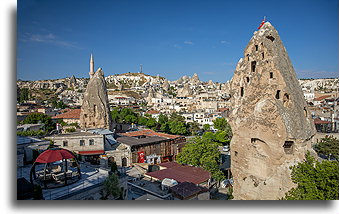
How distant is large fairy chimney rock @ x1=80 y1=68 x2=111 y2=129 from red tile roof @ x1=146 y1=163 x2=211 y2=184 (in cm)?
945

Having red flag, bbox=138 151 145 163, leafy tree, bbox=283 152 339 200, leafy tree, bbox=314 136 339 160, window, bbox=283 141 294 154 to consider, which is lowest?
red flag, bbox=138 151 145 163

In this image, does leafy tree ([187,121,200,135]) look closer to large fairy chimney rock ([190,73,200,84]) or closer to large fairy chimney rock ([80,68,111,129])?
large fairy chimney rock ([80,68,111,129])

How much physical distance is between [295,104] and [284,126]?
711 millimetres

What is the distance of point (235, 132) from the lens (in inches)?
303

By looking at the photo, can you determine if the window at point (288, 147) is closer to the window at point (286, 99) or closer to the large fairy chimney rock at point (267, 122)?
the large fairy chimney rock at point (267, 122)

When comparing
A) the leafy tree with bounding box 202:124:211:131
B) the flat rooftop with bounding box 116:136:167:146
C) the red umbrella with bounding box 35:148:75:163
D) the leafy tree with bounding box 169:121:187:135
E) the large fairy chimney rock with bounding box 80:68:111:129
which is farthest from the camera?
the leafy tree with bounding box 202:124:211:131

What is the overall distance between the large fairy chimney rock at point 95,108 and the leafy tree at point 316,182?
17.9m

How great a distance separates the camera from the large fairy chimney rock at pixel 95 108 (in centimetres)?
2194

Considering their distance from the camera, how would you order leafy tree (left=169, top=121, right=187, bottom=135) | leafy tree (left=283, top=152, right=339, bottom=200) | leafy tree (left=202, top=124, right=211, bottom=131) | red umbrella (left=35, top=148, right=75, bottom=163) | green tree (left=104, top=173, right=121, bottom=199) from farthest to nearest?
leafy tree (left=202, top=124, right=211, bottom=131) < leafy tree (left=169, top=121, right=187, bottom=135) < green tree (left=104, top=173, right=121, bottom=199) < red umbrella (left=35, top=148, right=75, bottom=163) < leafy tree (left=283, top=152, right=339, bottom=200)

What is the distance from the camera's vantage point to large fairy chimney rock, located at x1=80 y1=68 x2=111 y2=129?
864 inches

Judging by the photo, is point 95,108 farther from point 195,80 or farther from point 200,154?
point 195,80

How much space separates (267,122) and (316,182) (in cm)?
185

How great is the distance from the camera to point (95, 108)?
22.1 m

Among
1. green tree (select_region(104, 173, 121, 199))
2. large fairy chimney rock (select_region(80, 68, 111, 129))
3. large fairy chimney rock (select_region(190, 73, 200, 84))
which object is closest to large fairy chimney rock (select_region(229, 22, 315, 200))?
green tree (select_region(104, 173, 121, 199))
